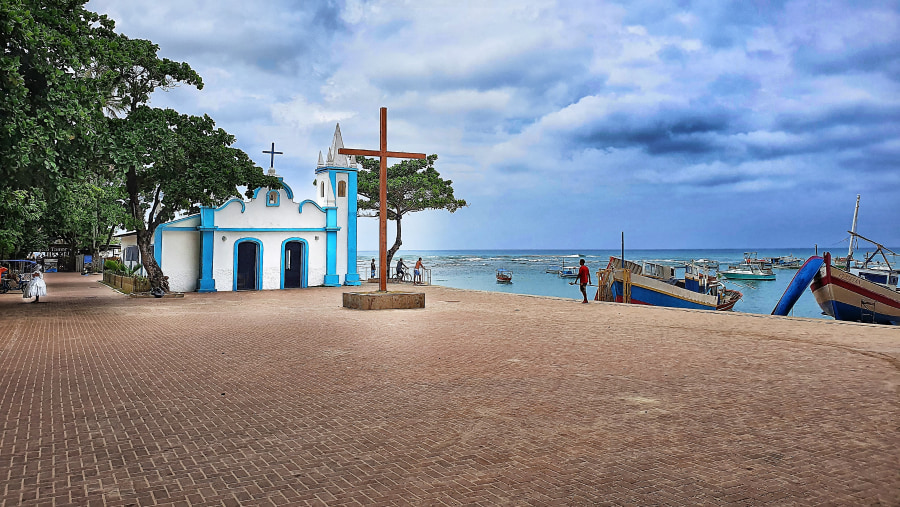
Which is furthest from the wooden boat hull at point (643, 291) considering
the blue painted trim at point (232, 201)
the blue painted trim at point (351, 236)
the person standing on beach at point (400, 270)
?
the blue painted trim at point (232, 201)

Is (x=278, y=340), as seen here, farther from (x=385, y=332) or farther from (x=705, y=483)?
(x=705, y=483)

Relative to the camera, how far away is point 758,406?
5938mm

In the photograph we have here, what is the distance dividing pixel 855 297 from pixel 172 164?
2486 centimetres

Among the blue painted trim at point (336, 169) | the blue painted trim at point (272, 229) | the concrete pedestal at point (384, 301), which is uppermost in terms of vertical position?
the blue painted trim at point (336, 169)

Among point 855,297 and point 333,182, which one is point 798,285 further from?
point 333,182

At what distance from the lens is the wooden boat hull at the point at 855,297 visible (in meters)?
Answer: 19.4

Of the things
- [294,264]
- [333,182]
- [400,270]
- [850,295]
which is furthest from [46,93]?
[850,295]

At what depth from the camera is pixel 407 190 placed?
3656cm

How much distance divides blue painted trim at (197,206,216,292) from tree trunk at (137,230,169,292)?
2.56 m

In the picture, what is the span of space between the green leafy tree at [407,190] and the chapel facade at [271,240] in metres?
6.38

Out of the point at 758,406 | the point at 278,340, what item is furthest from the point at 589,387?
the point at 278,340

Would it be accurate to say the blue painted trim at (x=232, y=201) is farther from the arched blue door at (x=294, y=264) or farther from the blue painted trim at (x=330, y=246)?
the blue painted trim at (x=330, y=246)

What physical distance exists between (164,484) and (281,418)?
166 cm

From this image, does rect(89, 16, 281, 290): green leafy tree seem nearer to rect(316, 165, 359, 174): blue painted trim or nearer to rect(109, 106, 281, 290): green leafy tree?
rect(109, 106, 281, 290): green leafy tree
